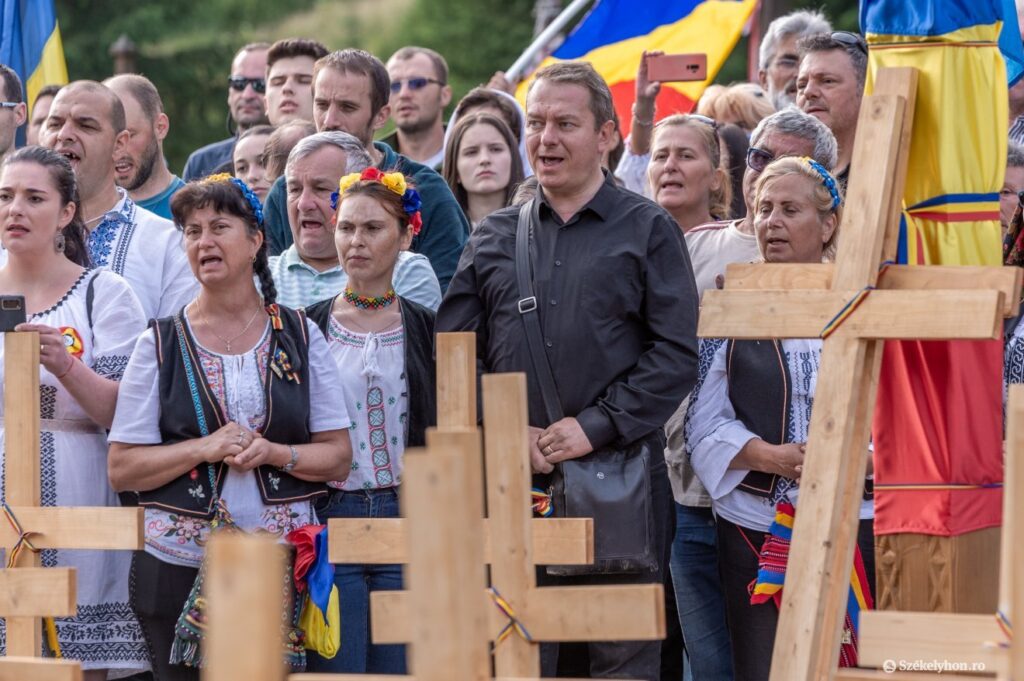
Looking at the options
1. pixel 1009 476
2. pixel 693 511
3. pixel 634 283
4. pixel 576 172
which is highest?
pixel 576 172

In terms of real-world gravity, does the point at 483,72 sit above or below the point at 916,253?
above

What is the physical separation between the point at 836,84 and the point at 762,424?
6.22ft

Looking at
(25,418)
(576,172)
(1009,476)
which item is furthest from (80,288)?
(1009,476)

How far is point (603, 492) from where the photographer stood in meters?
4.86

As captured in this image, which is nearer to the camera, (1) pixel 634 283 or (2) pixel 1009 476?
(2) pixel 1009 476

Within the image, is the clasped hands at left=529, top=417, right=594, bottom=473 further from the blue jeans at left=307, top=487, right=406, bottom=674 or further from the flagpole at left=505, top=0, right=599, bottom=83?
the flagpole at left=505, top=0, right=599, bottom=83

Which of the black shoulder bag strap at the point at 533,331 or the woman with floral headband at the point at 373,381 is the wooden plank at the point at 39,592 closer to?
the woman with floral headband at the point at 373,381

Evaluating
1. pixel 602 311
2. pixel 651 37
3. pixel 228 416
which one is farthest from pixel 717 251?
pixel 651 37

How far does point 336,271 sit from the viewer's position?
574cm

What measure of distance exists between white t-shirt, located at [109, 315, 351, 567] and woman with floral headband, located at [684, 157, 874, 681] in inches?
47.9

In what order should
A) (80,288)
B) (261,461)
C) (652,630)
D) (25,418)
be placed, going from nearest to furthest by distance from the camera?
(652,630) → (25,418) → (261,461) → (80,288)

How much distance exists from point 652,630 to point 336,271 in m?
2.54

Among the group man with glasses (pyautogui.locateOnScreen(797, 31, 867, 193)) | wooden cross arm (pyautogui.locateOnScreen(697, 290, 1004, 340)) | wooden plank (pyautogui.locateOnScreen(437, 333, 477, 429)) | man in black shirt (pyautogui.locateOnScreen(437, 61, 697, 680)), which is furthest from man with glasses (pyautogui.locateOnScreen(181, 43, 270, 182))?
wooden cross arm (pyautogui.locateOnScreen(697, 290, 1004, 340))

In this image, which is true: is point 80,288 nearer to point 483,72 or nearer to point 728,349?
point 728,349
